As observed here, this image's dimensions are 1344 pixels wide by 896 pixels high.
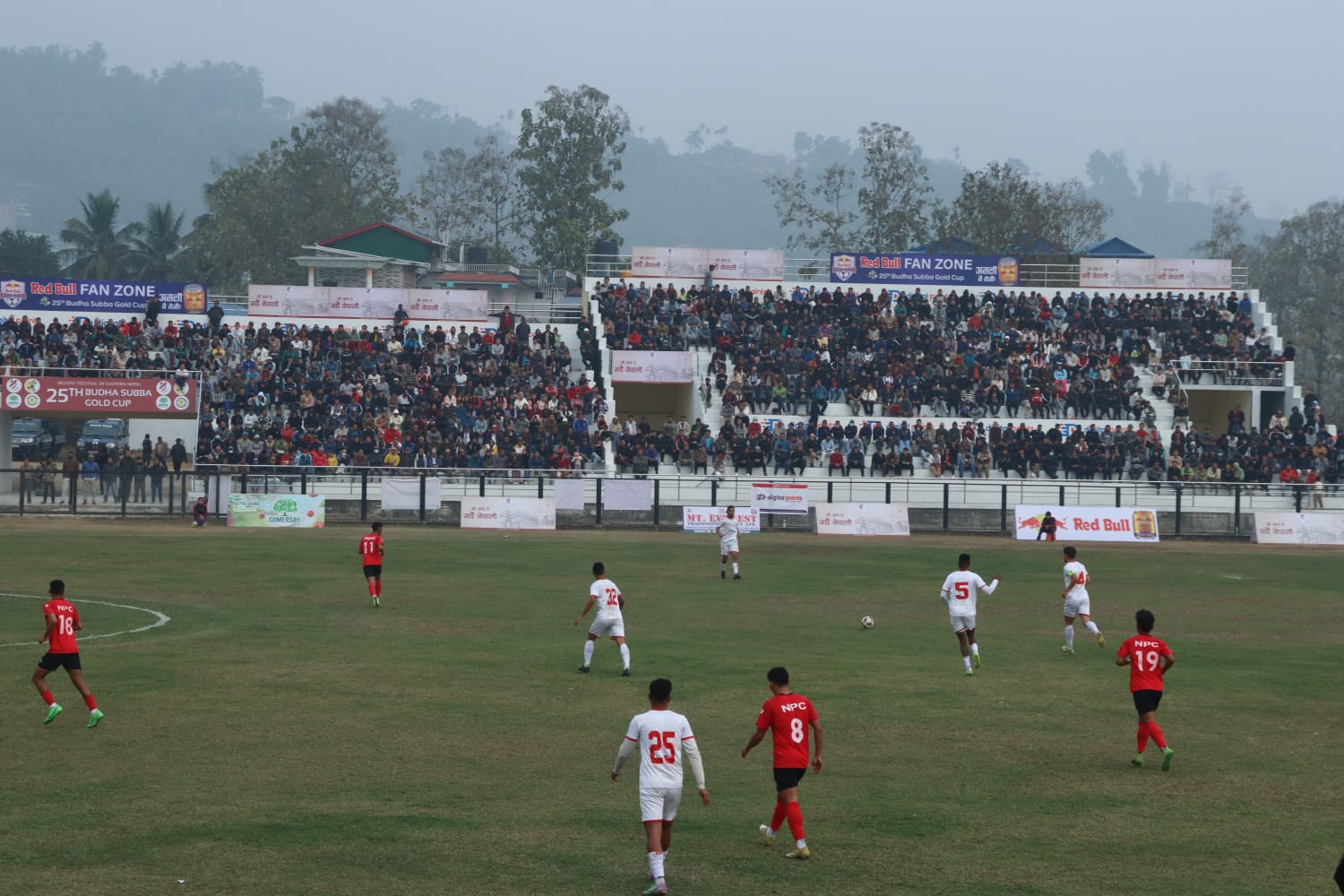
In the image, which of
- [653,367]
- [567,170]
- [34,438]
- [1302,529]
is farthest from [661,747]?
[567,170]

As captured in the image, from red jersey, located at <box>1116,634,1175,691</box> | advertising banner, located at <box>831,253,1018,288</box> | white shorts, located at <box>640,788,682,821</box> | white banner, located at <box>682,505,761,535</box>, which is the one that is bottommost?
white shorts, located at <box>640,788,682,821</box>

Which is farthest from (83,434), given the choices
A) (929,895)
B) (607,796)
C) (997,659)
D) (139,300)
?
(929,895)

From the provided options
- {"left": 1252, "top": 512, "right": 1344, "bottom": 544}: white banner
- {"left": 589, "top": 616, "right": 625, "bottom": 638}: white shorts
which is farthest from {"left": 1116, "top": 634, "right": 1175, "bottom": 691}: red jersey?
{"left": 1252, "top": 512, "right": 1344, "bottom": 544}: white banner

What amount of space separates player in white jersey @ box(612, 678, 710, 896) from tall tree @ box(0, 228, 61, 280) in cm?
12027

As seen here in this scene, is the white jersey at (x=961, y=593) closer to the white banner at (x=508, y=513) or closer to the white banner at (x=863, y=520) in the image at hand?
the white banner at (x=863, y=520)

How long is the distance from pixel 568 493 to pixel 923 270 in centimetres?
2844

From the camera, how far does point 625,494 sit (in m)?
53.1

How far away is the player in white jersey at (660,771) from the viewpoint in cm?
1309

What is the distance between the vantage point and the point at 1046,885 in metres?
13.6

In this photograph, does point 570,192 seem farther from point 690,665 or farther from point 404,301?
point 690,665

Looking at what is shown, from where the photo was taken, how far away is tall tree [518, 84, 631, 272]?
398 feet

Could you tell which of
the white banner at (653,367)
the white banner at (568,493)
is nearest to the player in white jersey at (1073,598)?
the white banner at (568,493)

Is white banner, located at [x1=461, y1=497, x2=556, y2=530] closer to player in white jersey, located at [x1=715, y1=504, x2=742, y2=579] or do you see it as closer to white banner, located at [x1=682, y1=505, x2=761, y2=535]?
white banner, located at [x1=682, y1=505, x2=761, y2=535]

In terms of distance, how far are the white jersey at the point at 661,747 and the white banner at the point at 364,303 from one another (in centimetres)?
5634
